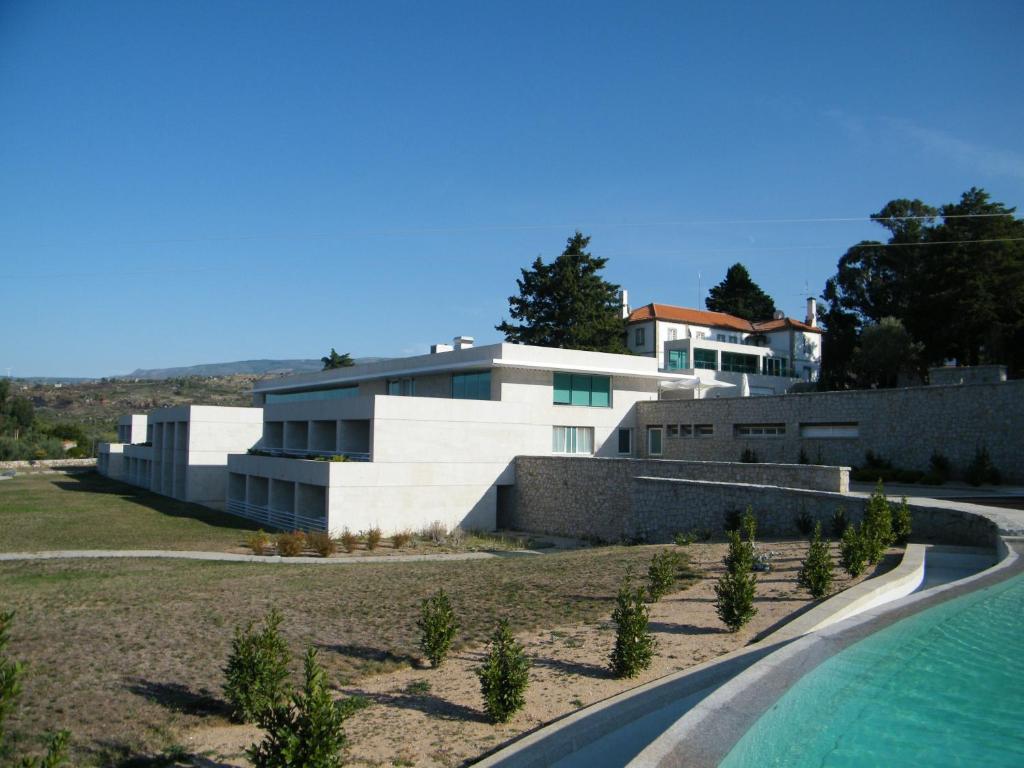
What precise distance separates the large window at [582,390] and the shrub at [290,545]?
14.3m

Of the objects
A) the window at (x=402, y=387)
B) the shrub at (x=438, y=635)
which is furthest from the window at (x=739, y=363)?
the shrub at (x=438, y=635)

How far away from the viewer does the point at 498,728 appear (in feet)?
23.6

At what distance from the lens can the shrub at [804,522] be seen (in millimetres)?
17984

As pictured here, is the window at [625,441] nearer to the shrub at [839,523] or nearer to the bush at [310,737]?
the shrub at [839,523]

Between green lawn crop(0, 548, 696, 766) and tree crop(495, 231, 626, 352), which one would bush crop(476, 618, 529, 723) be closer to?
green lawn crop(0, 548, 696, 766)

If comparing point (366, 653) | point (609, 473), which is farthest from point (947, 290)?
point (366, 653)

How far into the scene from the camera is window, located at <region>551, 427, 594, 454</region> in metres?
34.1

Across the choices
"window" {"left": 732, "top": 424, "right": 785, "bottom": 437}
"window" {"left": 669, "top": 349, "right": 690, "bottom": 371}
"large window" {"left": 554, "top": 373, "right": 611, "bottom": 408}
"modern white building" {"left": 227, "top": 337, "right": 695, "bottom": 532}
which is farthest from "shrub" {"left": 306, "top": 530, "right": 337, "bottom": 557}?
"window" {"left": 669, "top": 349, "right": 690, "bottom": 371}

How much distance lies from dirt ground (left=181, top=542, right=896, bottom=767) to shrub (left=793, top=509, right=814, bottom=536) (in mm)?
6398

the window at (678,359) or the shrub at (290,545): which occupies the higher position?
the window at (678,359)

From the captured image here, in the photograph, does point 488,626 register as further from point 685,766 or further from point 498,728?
point 685,766

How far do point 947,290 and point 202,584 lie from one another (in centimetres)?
4252

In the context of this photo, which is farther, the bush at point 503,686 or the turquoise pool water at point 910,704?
the bush at point 503,686

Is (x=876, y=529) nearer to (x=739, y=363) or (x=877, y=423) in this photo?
(x=877, y=423)
